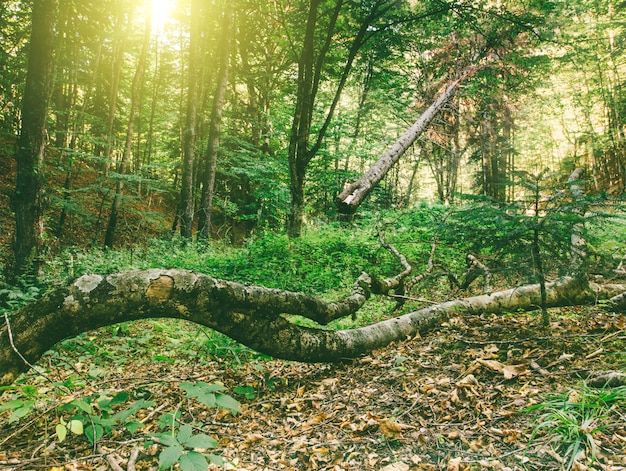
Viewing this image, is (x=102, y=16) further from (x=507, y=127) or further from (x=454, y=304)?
(x=507, y=127)

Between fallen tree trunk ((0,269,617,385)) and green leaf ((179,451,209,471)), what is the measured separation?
1218 millimetres

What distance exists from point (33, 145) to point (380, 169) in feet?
25.0

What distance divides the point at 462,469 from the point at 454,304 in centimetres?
285

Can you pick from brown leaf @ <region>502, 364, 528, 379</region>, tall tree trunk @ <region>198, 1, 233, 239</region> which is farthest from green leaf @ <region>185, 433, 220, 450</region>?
tall tree trunk @ <region>198, 1, 233, 239</region>

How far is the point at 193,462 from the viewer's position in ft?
5.32

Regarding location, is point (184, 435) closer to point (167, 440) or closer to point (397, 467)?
point (167, 440)

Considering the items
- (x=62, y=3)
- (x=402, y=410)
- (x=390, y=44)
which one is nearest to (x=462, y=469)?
(x=402, y=410)

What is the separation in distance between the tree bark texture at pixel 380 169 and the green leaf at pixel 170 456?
617 cm

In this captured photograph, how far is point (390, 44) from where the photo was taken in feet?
28.7

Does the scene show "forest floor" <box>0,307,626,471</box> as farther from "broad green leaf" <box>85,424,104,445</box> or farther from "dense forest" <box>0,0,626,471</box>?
"broad green leaf" <box>85,424,104,445</box>

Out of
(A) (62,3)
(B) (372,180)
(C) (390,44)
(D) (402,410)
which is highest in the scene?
(A) (62,3)

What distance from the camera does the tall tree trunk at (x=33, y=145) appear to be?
6.38 metres

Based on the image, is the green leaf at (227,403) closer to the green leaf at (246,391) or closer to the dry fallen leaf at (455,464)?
the green leaf at (246,391)

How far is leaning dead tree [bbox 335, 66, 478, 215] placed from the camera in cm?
748
